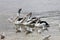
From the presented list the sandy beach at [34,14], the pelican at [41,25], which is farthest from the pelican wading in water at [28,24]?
the sandy beach at [34,14]

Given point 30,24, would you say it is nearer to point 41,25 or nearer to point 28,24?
→ point 28,24

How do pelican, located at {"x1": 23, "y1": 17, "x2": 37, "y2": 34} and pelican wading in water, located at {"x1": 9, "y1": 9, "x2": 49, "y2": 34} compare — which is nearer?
pelican, located at {"x1": 23, "y1": 17, "x2": 37, "y2": 34}

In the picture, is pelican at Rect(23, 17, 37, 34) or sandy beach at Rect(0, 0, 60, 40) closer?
sandy beach at Rect(0, 0, 60, 40)

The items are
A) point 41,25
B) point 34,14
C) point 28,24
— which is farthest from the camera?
point 34,14

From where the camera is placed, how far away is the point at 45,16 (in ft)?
40.7

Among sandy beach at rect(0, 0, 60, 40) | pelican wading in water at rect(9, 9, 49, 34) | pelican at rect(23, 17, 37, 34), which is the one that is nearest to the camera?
sandy beach at rect(0, 0, 60, 40)

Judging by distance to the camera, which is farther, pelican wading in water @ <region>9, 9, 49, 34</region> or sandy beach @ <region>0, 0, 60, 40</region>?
pelican wading in water @ <region>9, 9, 49, 34</region>

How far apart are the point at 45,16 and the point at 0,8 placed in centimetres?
320

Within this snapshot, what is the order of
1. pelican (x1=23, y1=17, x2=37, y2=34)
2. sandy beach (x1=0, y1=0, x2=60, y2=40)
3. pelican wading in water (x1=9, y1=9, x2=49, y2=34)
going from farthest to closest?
pelican wading in water (x1=9, y1=9, x2=49, y2=34)
pelican (x1=23, y1=17, x2=37, y2=34)
sandy beach (x1=0, y1=0, x2=60, y2=40)

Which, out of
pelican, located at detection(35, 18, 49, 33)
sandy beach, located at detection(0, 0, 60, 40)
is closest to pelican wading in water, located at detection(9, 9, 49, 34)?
pelican, located at detection(35, 18, 49, 33)

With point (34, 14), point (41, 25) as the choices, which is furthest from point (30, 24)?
point (34, 14)

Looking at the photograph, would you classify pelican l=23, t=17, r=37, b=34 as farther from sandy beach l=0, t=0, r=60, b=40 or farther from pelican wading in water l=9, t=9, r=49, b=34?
sandy beach l=0, t=0, r=60, b=40

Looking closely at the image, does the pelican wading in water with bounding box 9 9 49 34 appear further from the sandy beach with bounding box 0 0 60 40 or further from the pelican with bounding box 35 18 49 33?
the sandy beach with bounding box 0 0 60 40

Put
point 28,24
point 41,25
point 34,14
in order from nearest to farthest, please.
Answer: point 41,25
point 28,24
point 34,14
